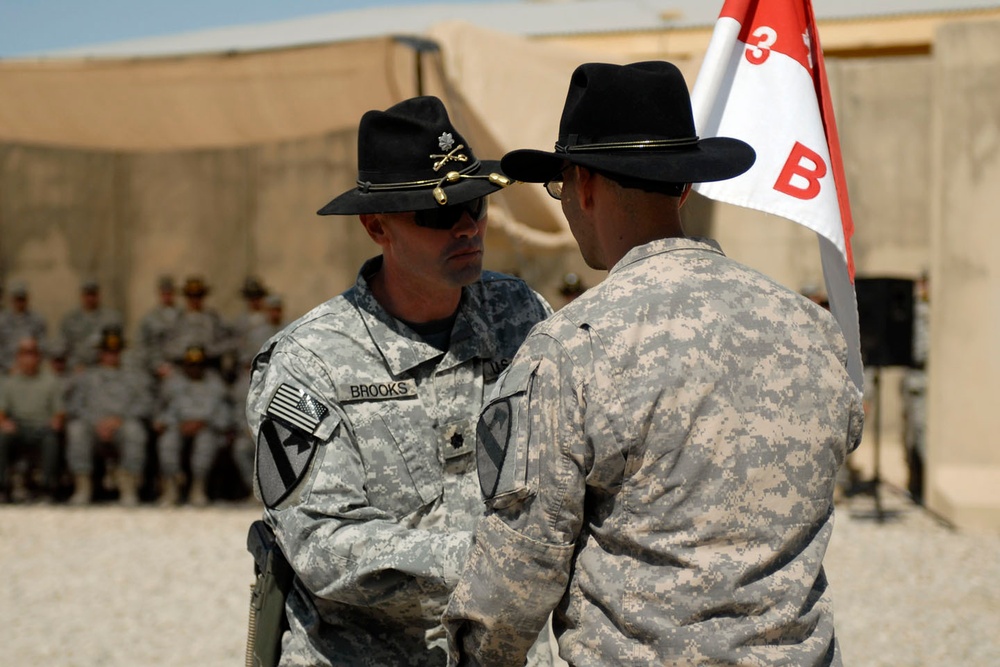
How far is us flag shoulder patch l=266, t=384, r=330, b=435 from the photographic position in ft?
7.35

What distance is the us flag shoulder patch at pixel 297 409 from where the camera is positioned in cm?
224

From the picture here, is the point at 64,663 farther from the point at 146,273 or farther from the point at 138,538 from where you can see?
the point at 146,273

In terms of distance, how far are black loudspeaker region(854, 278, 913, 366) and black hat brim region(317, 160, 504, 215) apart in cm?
657

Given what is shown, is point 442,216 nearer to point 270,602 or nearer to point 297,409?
point 297,409

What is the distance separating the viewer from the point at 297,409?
2.25m

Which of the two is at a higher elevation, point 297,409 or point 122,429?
point 297,409

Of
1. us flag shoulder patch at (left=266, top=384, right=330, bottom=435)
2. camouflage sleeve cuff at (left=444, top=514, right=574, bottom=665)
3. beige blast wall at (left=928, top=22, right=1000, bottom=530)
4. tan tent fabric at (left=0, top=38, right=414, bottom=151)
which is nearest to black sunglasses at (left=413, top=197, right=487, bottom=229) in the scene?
us flag shoulder patch at (left=266, top=384, right=330, bottom=435)

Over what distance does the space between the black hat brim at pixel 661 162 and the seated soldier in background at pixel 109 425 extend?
7.95 metres

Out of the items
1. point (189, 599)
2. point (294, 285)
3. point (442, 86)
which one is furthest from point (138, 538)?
point (294, 285)

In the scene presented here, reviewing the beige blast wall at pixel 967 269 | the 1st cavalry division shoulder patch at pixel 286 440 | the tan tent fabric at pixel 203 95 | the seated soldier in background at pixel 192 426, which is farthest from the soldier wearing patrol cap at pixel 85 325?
the 1st cavalry division shoulder patch at pixel 286 440

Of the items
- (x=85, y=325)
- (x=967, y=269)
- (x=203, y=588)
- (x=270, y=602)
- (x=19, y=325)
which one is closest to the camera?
(x=270, y=602)

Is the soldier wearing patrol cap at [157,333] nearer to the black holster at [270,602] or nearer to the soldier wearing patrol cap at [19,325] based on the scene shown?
the soldier wearing patrol cap at [19,325]

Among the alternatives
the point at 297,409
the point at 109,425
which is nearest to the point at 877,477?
the point at 109,425

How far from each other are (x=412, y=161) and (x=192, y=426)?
24.0 ft
